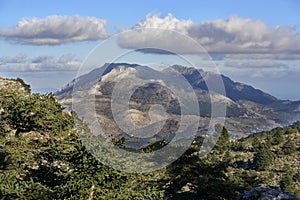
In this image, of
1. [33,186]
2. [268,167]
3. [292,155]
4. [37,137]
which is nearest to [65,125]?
[37,137]

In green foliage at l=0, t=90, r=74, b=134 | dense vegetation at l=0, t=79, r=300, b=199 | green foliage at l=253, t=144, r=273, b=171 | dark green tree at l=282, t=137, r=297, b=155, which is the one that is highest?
green foliage at l=0, t=90, r=74, b=134

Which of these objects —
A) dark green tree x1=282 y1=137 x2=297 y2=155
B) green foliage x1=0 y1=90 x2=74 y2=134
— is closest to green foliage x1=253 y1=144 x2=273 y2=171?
dark green tree x1=282 y1=137 x2=297 y2=155

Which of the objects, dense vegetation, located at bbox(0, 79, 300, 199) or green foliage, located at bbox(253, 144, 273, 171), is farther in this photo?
green foliage, located at bbox(253, 144, 273, 171)

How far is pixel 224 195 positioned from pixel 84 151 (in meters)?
15.2

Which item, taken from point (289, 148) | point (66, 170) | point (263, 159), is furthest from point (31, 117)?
point (289, 148)

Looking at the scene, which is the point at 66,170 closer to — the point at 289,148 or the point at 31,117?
the point at 31,117

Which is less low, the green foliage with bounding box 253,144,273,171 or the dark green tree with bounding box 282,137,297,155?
the dark green tree with bounding box 282,137,297,155

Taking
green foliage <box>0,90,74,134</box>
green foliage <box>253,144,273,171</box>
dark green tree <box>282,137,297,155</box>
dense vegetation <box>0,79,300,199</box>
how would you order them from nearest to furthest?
dense vegetation <box>0,79,300,199</box> → green foliage <box>0,90,74,134</box> → green foliage <box>253,144,273,171</box> → dark green tree <box>282,137,297,155</box>

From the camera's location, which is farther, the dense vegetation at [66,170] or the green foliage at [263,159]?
the green foliage at [263,159]

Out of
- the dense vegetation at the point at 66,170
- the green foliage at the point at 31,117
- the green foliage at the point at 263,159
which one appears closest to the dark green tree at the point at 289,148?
the green foliage at the point at 263,159

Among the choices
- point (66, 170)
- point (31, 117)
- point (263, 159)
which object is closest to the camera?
point (66, 170)

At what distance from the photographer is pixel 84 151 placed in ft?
83.8

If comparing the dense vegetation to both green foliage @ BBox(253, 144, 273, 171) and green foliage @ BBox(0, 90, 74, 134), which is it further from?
green foliage @ BBox(253, 144, 273, 171)

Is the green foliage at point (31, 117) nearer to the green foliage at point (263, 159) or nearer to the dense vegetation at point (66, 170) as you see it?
the dense vegetation at point (66, 170)
